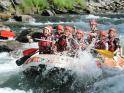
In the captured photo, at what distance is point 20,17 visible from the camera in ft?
108

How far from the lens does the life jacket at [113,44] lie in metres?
15.2

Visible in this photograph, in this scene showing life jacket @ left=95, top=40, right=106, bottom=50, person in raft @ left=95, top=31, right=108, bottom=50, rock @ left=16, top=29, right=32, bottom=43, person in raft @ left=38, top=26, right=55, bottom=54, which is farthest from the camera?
rock @ left=16, top=29, right=32, bottom=43

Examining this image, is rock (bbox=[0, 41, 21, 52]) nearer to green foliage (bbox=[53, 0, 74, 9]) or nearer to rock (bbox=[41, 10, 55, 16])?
rock (bbox=[41, 10, 55, 16])

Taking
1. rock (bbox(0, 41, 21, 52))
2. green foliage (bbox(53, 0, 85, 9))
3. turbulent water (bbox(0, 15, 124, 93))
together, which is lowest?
green foliage (bbox(53, 0, 85, 9))

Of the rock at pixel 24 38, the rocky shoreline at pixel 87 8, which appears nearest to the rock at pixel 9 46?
the rock at pixel 24 38

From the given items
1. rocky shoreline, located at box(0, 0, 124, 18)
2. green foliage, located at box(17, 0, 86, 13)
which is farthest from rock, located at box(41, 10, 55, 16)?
green foliage, located at box(17, 0, 86, 13)

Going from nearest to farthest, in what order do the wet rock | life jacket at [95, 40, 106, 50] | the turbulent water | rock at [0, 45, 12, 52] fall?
the turbulent water → life jacket at [95, 40, 106, 50] → rock at [0, 45, 12, 52] → the wet rock

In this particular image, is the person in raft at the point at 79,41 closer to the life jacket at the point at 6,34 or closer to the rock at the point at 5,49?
the rock at the point at 5,49

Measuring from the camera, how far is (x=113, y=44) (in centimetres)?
1539

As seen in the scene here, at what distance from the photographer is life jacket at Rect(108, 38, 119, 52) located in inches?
599

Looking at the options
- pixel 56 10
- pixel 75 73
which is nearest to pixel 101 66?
pixel 75 73

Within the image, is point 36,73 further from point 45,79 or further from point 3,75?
point 3,75

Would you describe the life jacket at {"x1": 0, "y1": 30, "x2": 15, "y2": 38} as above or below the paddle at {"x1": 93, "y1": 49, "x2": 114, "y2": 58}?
below

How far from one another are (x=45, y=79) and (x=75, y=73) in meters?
1.04
